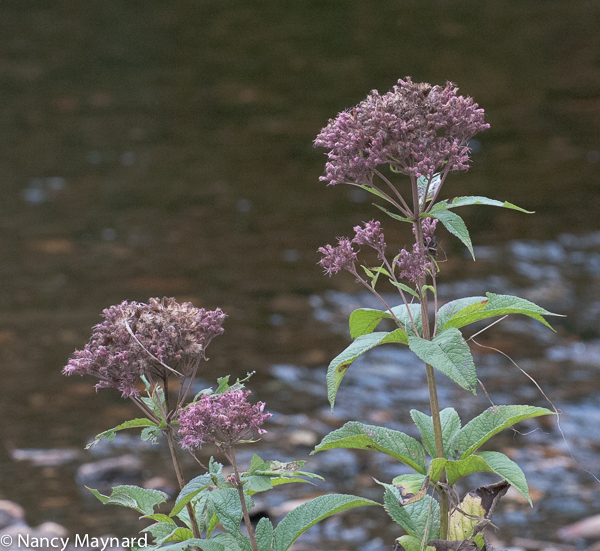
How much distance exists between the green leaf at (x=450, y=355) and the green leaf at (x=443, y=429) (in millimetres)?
320

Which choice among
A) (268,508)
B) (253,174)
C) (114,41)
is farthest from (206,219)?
(114,41)

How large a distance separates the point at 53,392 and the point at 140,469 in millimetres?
1112

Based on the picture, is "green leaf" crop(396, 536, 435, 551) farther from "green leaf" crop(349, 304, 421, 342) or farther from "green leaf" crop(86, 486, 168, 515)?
"green leaf" crop(86, 486, 168, 515)

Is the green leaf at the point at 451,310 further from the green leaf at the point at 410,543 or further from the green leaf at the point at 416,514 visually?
the green leaf at the point at 410,543

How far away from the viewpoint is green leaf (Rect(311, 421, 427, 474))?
6.54 feet

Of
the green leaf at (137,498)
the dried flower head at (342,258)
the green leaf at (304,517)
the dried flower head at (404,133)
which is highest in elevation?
the dried flower head at (404,133)

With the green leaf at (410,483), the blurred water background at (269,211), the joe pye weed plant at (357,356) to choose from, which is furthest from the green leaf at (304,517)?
the blurred water background at (269,211)

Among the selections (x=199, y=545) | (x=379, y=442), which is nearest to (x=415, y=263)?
(x=379, y=442)

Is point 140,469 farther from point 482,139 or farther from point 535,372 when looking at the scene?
point 482,139

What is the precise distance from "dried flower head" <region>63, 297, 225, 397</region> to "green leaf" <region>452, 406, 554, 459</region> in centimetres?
69

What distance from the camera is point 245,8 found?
567 inches

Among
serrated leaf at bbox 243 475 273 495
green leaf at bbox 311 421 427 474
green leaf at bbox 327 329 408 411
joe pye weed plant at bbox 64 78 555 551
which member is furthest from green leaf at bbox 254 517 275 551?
green leaf at bbox 327 329 408 411

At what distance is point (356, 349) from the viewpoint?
6.19ft

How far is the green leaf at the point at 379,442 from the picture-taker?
1.99 m
